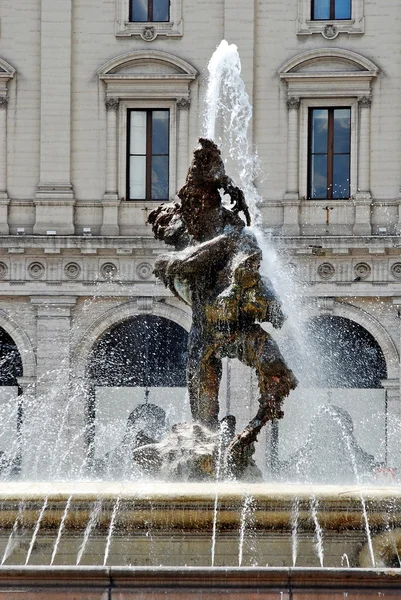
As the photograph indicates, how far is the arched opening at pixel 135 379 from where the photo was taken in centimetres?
3378

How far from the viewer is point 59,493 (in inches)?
463

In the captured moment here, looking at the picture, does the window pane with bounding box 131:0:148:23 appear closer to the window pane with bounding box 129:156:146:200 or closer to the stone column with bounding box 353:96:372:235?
the window pane with bounding box 129:156:146:200

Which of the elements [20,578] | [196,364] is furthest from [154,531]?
[196,364]

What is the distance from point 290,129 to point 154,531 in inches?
974

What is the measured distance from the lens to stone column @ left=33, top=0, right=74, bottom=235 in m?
35.9

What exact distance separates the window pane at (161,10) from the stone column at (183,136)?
1848mm

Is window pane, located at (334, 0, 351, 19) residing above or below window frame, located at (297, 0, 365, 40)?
above

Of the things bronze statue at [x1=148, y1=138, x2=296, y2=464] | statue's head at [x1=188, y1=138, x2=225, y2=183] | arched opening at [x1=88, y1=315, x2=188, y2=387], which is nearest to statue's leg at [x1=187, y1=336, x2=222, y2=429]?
bronze statue at [x1=148, y1=138, x2=296, y2=464]

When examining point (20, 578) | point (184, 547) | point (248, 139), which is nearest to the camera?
point (20, 578)

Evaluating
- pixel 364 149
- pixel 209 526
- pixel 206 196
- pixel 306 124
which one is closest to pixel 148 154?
pixel 306 124

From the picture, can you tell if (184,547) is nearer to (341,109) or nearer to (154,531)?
(154,531)

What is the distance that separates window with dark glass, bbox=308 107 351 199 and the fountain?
21530mm

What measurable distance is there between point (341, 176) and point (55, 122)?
19.6ft

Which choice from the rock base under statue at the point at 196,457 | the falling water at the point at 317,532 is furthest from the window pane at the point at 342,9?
the falling water at the point at 317,532
